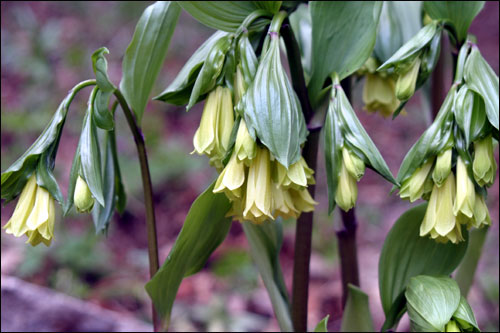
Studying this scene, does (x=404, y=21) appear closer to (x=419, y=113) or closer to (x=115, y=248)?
(x=115, y=248)

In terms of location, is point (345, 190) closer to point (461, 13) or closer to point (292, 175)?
point (292, 175)

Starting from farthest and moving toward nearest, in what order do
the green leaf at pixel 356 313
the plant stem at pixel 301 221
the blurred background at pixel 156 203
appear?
the blurred background at pixel 156 203, the green leaf at pixel 356 313, the plant stem at pixel 301 221

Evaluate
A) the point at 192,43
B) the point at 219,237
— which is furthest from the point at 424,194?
the point at 192,43

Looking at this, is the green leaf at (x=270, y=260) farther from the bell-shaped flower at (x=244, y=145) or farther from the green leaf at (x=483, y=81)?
the green leaf at (x=483, y=81)

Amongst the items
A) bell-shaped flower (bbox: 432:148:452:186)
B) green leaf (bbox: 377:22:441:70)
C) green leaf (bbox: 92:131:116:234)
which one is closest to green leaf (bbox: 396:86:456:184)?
bell-shaped flower (bbox: 432:148:452:186)

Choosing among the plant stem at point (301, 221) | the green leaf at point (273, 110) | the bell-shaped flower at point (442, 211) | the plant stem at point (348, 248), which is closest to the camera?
the green leaf at point (273, 110)

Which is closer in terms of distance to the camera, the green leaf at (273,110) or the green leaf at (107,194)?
the green leaf at (273,110)

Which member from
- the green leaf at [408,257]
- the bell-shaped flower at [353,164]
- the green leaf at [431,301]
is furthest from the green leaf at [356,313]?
the bell-shaped flower at [353,164]
